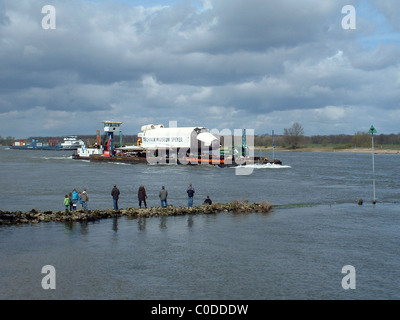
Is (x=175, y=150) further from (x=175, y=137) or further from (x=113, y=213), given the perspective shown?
(x=113, y=213)

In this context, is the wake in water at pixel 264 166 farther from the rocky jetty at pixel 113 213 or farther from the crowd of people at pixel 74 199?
the crowd of people at pixel 74 199

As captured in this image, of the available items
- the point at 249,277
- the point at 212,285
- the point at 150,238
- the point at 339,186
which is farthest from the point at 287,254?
the point at 339,186

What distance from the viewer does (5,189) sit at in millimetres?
A: 36250

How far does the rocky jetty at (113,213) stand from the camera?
19.6m

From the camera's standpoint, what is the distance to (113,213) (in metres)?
21.4

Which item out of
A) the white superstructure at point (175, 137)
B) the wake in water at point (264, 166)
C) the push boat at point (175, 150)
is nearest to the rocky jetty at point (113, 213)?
the push boat at point (175, 150)

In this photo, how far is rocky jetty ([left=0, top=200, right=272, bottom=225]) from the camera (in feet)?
64.4

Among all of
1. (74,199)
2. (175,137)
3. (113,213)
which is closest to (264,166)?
(175,137)

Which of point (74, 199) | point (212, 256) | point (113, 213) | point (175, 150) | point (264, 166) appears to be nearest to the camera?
point (212, 256)

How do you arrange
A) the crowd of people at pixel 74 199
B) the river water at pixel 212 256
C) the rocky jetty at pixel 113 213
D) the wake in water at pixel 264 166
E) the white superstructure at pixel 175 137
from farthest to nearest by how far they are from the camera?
the white superstructure at pixel 175 137
the wake in water at pixel 264 166
the crowd of people at pixel 74 199
the rocky jetty at pixel 113 213
the river water at pixel 212 256

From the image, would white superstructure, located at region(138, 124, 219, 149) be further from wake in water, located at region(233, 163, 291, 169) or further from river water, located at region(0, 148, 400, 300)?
river water, located at region(0, 148, 400, 300)

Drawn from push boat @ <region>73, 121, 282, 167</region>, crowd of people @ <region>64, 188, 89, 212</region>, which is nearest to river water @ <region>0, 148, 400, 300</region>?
crowd of people @ <region>64, 188, 89, 212</region>
